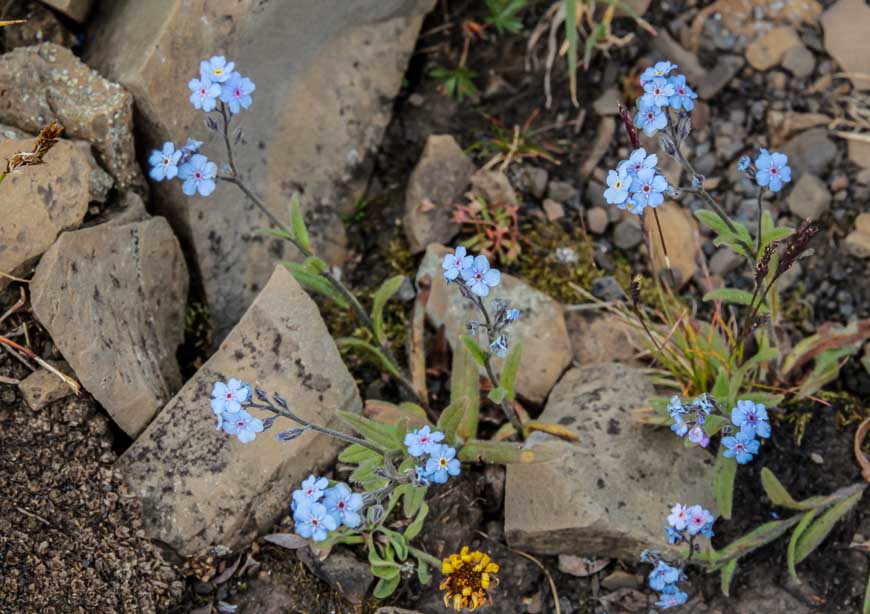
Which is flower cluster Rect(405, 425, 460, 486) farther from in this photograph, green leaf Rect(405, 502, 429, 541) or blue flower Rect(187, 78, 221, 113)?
blue flower Rect(187, 78, 221, 113)

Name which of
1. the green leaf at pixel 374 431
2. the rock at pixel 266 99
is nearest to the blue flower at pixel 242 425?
the green leaf at pixel 374 431

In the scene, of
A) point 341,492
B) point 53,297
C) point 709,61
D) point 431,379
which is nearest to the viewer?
point 341,492

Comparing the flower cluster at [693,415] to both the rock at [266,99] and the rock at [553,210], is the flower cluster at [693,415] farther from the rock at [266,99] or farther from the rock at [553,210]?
the rock at [266,99]

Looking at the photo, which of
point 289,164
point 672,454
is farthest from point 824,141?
point 289,164

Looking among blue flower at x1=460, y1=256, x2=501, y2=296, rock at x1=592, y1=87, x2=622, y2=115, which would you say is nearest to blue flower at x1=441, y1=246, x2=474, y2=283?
blue flower at x1=460, y1=256, x2=501, y2=296

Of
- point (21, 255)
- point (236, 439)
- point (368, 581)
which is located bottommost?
point (368, 581)

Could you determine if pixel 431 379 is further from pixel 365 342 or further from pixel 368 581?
pixel 368 581

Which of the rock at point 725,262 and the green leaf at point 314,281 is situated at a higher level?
the green leaf at point 314,281
